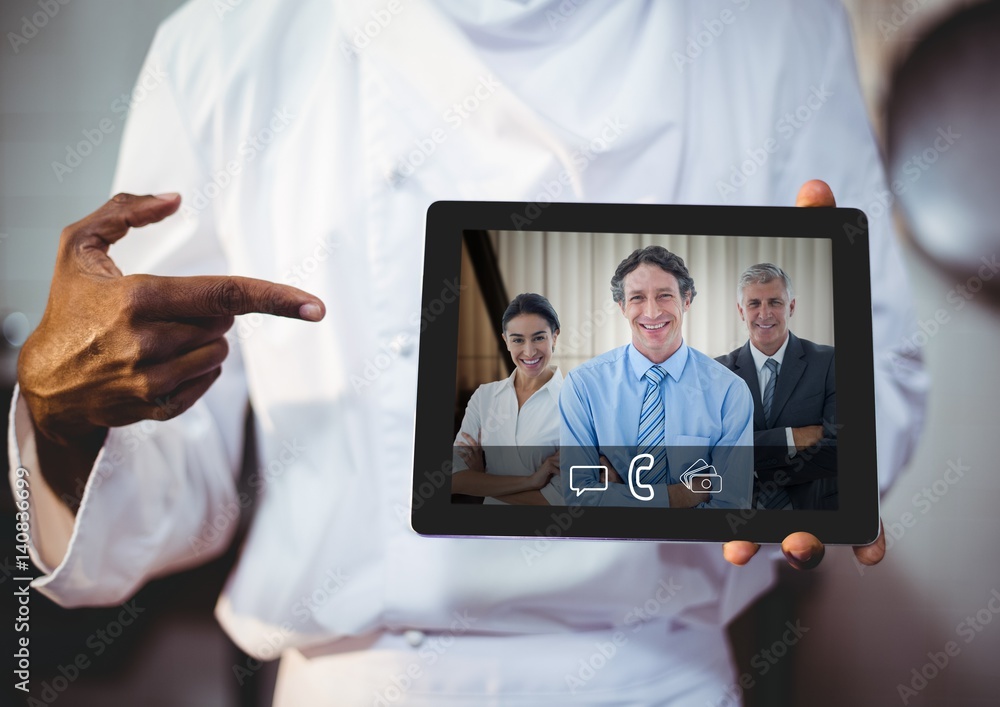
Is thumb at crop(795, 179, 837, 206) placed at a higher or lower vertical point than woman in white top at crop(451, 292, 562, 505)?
higher

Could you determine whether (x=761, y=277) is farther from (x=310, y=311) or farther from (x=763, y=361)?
(x=310, y=311)

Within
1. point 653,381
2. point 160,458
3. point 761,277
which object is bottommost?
point 160,458

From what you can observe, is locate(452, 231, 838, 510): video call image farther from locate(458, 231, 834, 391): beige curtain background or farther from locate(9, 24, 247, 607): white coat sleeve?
locate(9, 24, 247, 607): white coat sleeve

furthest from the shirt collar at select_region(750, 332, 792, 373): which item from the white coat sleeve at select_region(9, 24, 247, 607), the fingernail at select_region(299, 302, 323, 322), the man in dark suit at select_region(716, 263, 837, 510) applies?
the white coat sleeve at select_region(9, 24, 247, 607)

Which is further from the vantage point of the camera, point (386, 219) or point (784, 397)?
point (386, 219)

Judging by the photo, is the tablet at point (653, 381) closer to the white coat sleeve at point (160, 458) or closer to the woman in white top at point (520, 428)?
the woman in white top at point (520, 428)

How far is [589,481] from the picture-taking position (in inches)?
28.0

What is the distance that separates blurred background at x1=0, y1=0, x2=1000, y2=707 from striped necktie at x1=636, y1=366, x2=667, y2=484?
309 millimetres

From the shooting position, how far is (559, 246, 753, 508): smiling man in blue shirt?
0.71m

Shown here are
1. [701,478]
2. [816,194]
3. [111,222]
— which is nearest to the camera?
[701,478]

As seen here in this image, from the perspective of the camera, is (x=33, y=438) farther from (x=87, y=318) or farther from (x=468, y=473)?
(x=468, y=473)

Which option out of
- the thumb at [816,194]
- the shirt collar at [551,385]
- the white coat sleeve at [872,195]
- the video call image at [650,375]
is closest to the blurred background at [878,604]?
the white coat sleeve at [872,195]

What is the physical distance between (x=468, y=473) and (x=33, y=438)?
0.59 meters

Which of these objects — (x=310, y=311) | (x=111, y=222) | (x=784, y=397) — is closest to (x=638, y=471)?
(x=784, y=397)
